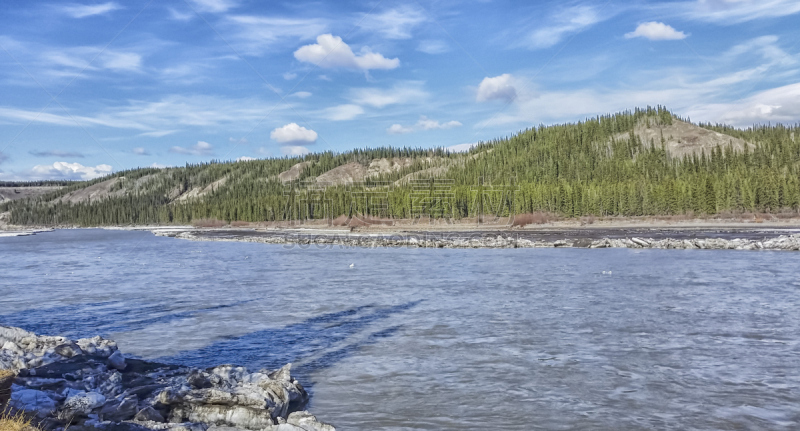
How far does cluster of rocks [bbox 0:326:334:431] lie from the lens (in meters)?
8.38

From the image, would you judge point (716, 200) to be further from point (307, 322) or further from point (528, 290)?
point (307, 322)

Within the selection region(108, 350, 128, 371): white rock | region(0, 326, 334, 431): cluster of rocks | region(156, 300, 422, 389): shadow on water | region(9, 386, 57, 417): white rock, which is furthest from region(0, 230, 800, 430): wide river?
region(9, 386, 57, 417): white rock

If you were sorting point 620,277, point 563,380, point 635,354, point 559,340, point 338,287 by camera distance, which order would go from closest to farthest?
point 563,380 < point 635,354 < point 559,340 < point 338,287 < point 620,277

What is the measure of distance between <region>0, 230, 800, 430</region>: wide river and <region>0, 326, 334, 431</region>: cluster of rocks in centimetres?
100

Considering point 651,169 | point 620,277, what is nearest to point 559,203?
point 651,169

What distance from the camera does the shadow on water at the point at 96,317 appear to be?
56.7 feet

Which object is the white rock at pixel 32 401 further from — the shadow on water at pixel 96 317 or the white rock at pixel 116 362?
the shadow on water at pixel 96 317

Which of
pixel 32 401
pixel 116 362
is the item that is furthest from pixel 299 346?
pixel 32 401

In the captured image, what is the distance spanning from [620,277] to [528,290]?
750 cm

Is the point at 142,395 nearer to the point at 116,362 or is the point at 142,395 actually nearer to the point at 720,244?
the point at 116,362

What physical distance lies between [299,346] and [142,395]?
4.93 meters

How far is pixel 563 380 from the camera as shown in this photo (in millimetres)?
10977

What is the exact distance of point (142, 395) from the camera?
395 inches

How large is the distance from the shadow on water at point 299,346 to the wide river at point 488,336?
75mm
